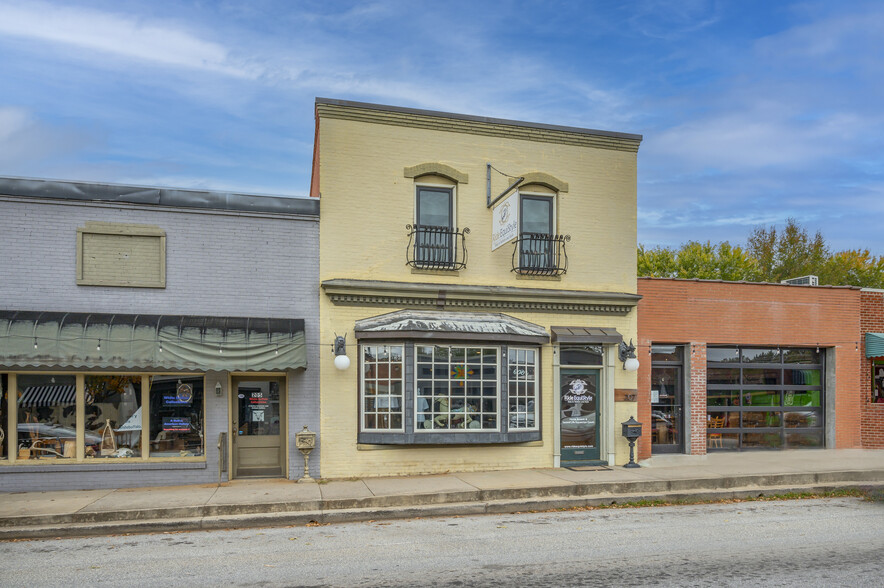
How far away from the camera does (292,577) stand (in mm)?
7621

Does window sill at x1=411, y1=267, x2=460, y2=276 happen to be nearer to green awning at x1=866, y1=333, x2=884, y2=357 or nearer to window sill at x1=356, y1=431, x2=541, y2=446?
window sill at x1=356, y1=431, x2=541, y2=446

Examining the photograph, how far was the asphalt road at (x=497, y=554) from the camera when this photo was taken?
24.7ft

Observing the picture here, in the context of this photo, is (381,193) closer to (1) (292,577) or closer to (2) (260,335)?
(2) (260,335)

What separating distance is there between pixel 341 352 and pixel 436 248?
9.08 feet

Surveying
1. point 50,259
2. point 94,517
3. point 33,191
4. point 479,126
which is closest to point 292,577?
point 94,517

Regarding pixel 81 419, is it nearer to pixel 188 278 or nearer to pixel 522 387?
pixel 188 278

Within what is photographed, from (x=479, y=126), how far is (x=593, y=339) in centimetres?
487

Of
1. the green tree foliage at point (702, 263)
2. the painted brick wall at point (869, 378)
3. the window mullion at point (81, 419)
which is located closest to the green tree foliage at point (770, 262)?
the green tree foliage at point (702, 263)

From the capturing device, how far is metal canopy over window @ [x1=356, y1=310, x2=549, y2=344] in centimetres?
1330

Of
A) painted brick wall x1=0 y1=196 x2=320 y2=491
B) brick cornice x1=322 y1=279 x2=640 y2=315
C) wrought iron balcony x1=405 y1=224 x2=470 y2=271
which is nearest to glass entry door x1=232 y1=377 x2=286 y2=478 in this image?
painted brick wall x1=0 y1=196 x2=320 y2=491

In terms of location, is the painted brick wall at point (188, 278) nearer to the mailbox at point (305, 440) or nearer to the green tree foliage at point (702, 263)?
the mailbox at point (305, 440)

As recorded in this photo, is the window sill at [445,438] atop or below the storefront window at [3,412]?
below

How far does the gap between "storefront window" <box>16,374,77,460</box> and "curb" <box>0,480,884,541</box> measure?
2475 mm

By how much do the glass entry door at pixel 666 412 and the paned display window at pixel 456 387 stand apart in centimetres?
435
